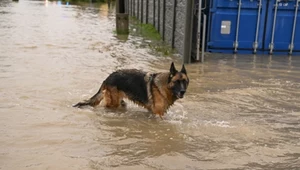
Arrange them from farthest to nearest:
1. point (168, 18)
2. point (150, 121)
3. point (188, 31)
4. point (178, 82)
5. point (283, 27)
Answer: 1. point (168, 18)
2. point (283, 27)
3. point (188, 31)
4. point (150, 121)
5. point (178, 82)

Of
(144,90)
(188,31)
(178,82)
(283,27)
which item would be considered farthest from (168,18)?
(178,82)

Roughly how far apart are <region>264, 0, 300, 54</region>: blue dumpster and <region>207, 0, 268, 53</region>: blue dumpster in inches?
8.8

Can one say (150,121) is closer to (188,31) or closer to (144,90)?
(144,90)

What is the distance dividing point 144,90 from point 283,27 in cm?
762

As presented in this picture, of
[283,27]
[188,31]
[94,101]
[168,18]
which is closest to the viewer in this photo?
[94,101]

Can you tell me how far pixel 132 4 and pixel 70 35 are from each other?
1191cm

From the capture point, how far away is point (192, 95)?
26.1 ft

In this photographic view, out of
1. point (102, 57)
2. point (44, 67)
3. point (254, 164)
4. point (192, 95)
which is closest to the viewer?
point (254, 164)

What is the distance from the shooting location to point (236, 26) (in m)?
12.2

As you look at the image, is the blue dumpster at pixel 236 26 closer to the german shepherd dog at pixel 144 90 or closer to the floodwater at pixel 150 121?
the floodwater at pixel 150 121

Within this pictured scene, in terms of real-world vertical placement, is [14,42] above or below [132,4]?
below

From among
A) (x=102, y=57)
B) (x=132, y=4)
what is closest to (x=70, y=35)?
(x=102, y=57)

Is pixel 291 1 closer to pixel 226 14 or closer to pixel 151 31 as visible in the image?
pixel 226 14

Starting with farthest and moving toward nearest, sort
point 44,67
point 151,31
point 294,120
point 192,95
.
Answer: point 151,31 → point 44,67 → point 192,95 → point 294,120
